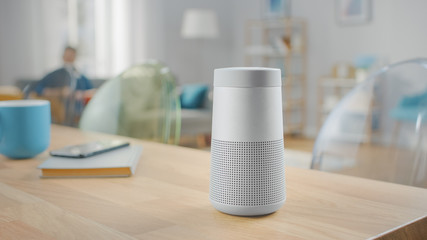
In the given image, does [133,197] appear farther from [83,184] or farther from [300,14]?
[300,14]

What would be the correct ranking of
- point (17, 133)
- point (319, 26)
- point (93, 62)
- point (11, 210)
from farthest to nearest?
1. point (93, 62)
2. point (319, 26)
3. point (17, 133)
4. point (11, 210)

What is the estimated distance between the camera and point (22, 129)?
0.89 meters

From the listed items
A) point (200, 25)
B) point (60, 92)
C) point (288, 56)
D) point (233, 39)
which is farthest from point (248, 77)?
point (233, 39)

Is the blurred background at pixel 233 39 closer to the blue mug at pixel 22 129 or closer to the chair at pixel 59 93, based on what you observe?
the chair at pixel 59 93

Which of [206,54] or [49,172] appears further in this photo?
[206,54]

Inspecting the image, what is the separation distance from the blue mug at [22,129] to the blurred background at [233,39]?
388cm

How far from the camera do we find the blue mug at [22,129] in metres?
0.87

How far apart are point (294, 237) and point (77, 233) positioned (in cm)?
22

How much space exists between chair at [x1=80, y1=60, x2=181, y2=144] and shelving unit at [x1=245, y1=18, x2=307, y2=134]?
4.38 m

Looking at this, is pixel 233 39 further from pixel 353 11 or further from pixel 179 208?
pixel 179 208

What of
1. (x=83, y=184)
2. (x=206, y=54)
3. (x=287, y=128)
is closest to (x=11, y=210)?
(x=83, y=184)

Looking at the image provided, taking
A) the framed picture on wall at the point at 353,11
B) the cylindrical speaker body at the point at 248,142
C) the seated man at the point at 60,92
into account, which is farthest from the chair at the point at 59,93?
the framed picture on wall at the point at 353,11

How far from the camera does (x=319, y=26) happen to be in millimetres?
5652

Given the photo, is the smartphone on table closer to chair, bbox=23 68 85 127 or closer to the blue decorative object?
the blue decorative object
